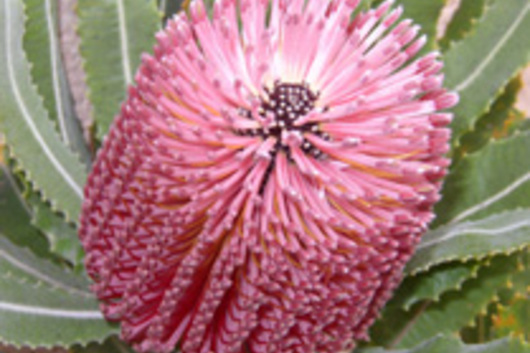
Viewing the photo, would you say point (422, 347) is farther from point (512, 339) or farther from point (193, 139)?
point (193, 139)

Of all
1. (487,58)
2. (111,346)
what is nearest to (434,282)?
(487,58)

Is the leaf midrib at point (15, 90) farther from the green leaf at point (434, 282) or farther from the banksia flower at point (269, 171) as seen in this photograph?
the green leaf at point (434, 282)

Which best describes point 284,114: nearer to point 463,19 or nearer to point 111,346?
point 111,346

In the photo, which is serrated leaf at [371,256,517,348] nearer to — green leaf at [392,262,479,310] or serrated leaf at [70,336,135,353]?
green leaf at [392,262,479,310]

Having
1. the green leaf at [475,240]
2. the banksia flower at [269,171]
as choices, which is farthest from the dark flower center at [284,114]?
the green leaf at [475,240]

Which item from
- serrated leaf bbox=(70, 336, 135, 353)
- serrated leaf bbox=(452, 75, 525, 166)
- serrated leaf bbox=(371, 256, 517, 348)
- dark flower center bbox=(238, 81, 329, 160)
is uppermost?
serrated leaf bbox=(452, 75, 525, 166)

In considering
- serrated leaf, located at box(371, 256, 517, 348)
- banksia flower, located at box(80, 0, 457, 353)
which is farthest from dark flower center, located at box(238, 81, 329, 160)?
serrated leaf, located at box(371, 256, 517, 348)

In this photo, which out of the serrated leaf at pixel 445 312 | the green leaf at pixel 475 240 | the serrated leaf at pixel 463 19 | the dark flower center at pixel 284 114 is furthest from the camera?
the serrated leaf at pixel 463 19
